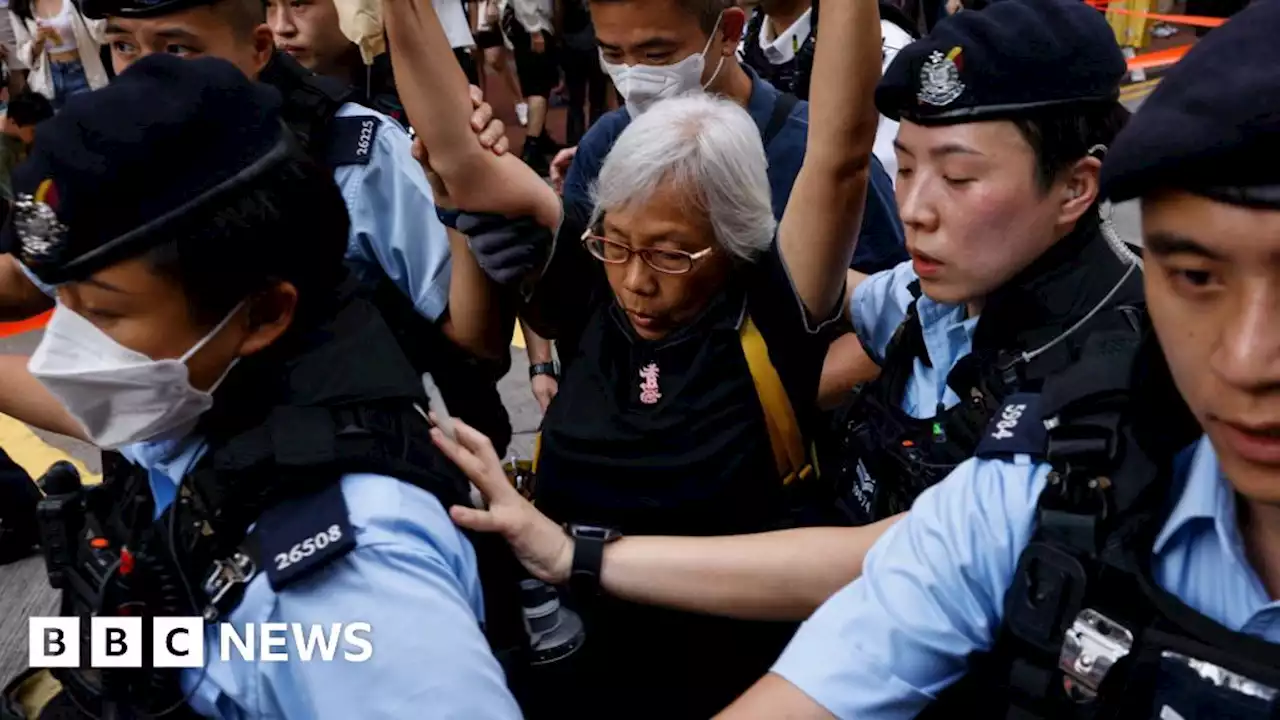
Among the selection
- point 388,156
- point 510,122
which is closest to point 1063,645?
point 388,156

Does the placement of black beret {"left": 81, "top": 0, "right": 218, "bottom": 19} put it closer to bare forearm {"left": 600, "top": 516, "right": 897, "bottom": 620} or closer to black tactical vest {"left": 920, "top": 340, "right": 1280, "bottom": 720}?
bare forearm {"left": 600, "top": 516, "right": 897, "bottom": 620}

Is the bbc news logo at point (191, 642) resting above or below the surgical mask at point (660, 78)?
below

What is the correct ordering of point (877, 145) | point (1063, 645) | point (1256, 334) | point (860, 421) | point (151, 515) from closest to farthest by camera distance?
1. point (1256, 334)
2. point (1063, 645)
3. point (151, 515)
4. point (860, 421)
5. point (877, 145)

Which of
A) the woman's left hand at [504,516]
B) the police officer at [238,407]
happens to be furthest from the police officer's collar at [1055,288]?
the police officer at [238,407]

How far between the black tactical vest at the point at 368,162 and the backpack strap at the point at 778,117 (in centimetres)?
83

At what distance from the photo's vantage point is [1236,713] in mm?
989

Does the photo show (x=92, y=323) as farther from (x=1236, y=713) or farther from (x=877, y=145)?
(x=877, y=145)

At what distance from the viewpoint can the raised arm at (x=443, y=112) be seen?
5.73 feet

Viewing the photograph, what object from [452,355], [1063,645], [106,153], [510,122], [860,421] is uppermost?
[106,153]

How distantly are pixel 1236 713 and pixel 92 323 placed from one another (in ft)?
4.67

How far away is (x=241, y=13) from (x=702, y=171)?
1219 millimetres

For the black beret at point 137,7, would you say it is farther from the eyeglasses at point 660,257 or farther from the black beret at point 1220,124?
the black beret at point 1220,124

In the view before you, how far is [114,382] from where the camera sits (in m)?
1.46

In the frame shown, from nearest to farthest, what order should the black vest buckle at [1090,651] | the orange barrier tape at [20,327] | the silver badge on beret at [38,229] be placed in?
the black vest buckle at [1090,651], the silver badge on beret at [38,229], the orange barrier tape at [20,327]
